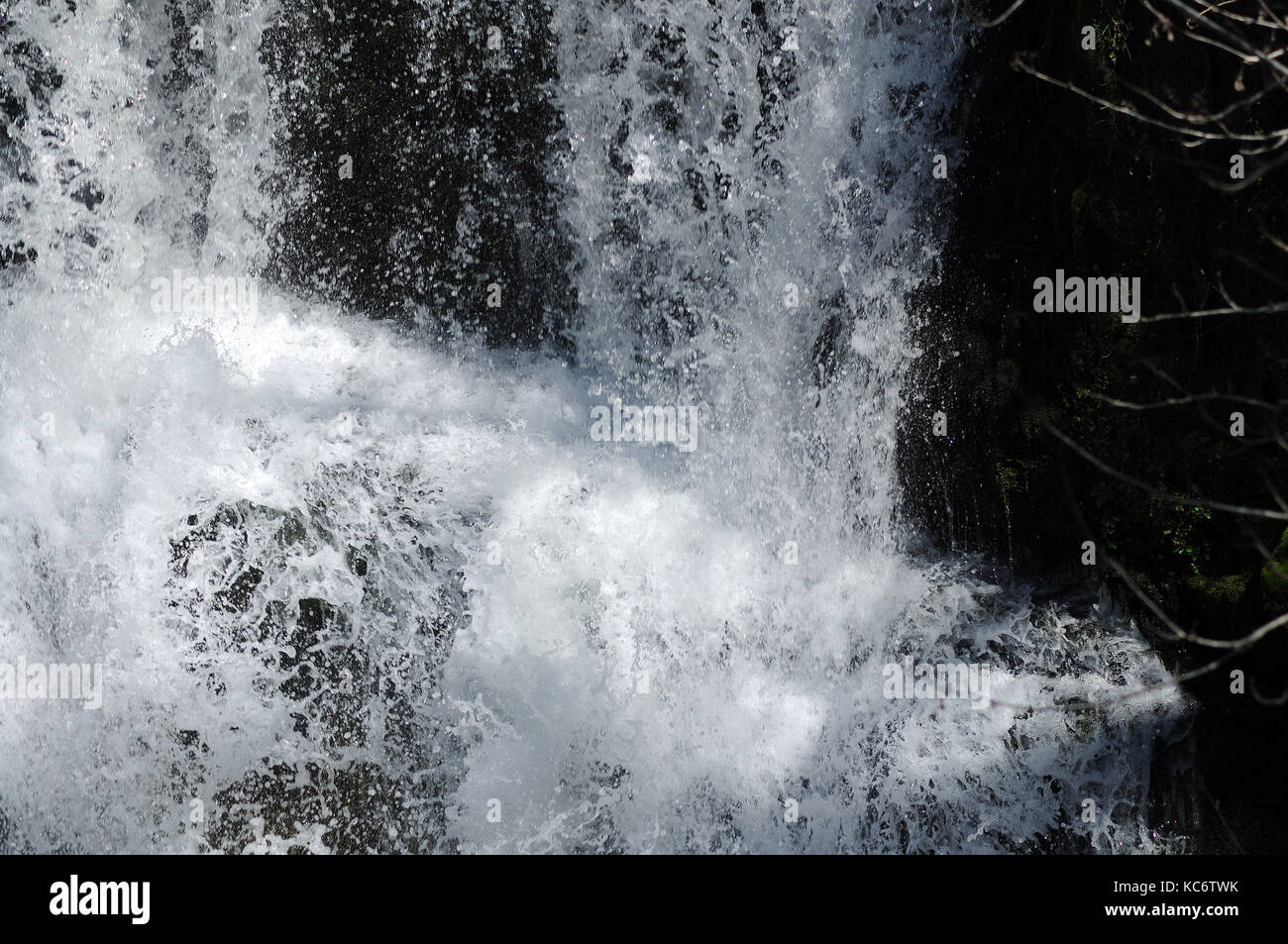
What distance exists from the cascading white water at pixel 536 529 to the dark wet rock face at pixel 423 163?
198mm

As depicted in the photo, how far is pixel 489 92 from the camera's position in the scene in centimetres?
664

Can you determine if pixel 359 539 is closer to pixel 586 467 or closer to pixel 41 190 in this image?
pixel 586 467

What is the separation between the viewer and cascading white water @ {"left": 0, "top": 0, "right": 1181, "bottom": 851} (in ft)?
20.8

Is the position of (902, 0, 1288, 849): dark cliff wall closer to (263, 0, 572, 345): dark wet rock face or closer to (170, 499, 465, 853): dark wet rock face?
(263, 0, 572, 345): dark wet rock face

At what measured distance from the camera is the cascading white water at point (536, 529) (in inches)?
249

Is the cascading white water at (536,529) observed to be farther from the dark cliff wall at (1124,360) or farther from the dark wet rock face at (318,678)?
the dark cliff wall at (1124,360)

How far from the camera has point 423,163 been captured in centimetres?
671

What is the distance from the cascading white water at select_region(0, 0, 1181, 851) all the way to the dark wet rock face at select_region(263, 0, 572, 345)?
0.20 m

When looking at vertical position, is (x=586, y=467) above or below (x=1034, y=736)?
above

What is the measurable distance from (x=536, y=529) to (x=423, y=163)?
93.1 inches

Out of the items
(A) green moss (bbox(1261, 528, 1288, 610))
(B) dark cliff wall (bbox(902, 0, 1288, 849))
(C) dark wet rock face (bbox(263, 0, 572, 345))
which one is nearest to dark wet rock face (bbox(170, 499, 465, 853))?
(C) dark wet rock face (bbox(263, 0, 572, 345))

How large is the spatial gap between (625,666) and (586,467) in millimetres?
1206
